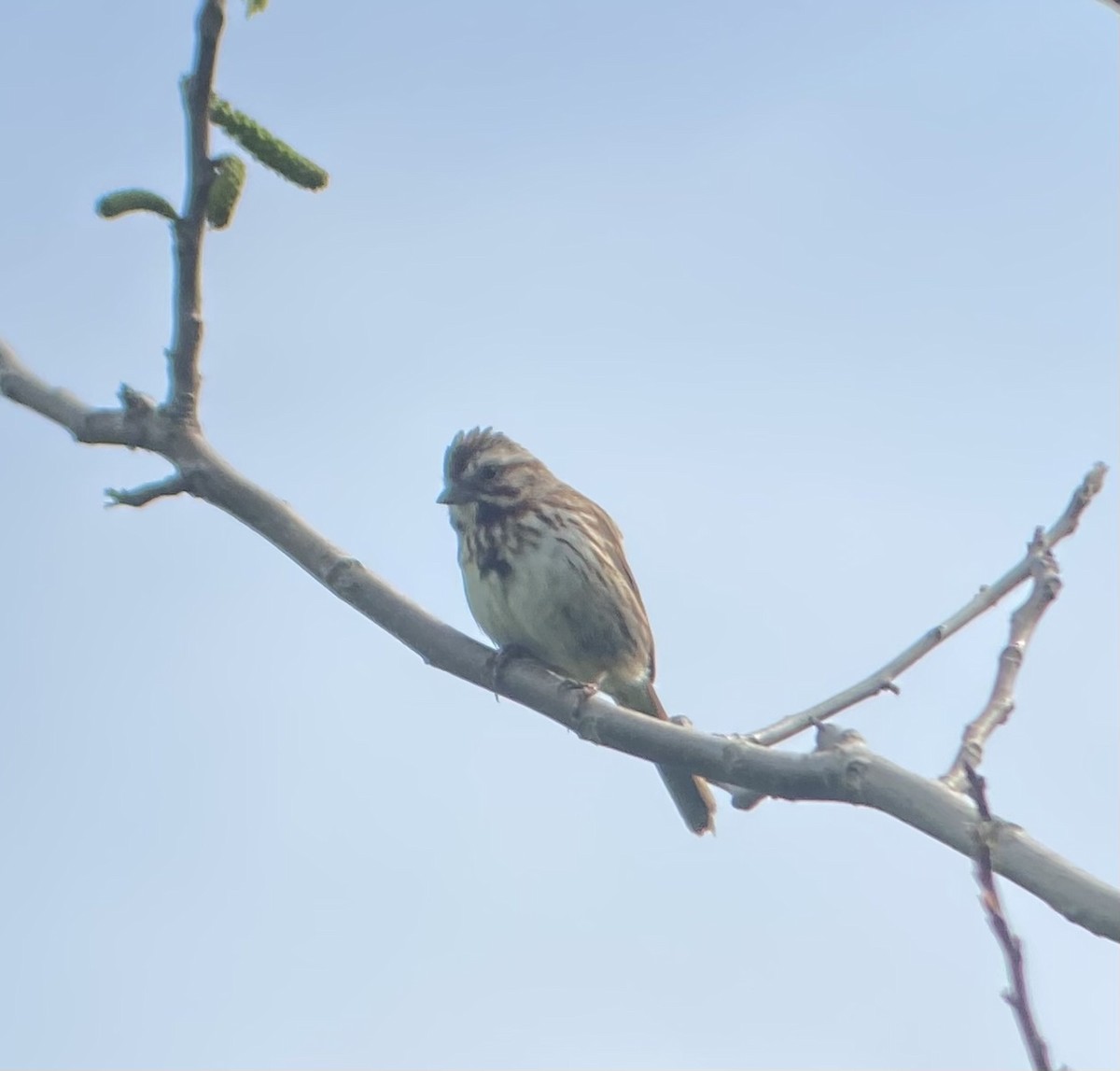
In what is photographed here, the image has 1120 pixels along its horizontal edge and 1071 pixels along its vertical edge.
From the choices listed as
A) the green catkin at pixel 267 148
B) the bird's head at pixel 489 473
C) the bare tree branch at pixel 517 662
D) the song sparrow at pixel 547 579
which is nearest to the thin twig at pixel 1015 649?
the bare tree branch at pixel 517 662

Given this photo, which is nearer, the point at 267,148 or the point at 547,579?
the point at 267,148

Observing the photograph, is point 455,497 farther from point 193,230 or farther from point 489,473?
point 193,230

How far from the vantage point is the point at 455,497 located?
8.27 meters

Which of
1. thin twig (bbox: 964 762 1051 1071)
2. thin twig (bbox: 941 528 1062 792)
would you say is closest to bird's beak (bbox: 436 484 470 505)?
thin twig (bbox: 941 528 1062 792)

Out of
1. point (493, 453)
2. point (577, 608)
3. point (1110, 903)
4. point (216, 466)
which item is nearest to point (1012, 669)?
point (1110, 903)

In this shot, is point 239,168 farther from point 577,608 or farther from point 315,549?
point 577,608

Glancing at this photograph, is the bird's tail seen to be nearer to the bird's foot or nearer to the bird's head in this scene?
the bird's head

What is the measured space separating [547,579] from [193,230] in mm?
4126

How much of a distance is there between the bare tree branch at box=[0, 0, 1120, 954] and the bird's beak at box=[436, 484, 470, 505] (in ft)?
9.60

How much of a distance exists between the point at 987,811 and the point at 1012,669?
1.67 metres

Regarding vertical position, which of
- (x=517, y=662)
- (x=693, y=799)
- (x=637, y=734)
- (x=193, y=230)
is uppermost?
(x=693, y=799)

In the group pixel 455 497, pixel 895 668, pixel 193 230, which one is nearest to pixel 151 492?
pixel 193 230

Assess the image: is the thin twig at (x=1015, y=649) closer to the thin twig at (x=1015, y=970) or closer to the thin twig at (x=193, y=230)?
the thin twig at (x=1015, y=970)

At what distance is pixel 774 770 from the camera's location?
13.1 ft
